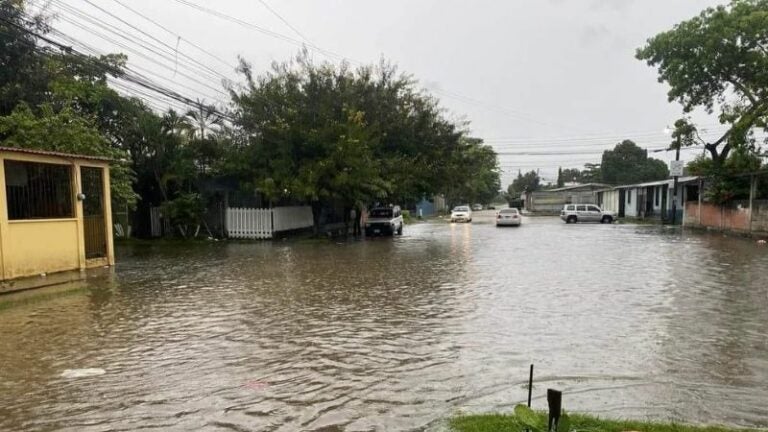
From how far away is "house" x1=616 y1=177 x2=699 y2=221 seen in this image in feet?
124

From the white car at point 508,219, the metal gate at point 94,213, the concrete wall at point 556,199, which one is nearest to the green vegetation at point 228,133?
the metal gate at point 94,213

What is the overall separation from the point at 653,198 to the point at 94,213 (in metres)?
44.5

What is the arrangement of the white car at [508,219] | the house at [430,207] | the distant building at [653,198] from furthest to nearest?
the house at [430,207]
the white car at [508,219]
the distant building at [653,198]

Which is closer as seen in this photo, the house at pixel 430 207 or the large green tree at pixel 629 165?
the house at pixel 430 207

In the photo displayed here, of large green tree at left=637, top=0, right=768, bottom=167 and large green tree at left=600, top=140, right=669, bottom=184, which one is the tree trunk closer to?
large green tree at left=637, top=0, right=768, bottom=167

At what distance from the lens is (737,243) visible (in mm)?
22297

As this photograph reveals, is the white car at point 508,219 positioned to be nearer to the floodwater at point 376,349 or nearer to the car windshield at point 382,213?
the car windshield at point 382,213

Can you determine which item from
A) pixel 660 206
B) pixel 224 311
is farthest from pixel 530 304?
pixel 660 206

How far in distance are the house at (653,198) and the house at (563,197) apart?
653 centimetres

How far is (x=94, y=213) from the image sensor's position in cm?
1570

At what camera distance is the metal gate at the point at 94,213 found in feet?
48.2

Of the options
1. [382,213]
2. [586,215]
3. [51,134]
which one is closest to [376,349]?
[51,134]

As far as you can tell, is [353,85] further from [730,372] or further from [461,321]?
[730,372]

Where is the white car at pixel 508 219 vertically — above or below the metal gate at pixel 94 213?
below
